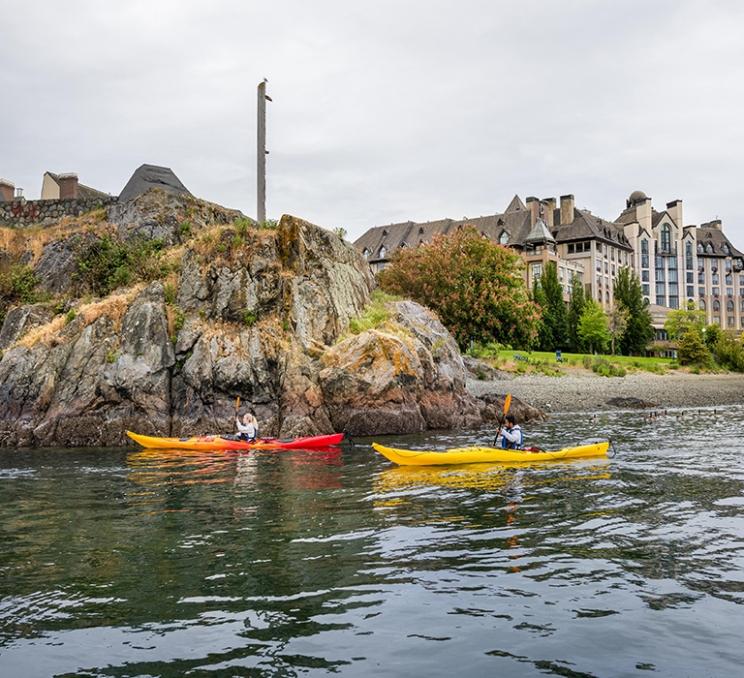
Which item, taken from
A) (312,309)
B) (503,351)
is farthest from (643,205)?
(312,309)

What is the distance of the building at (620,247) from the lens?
83.2 meters

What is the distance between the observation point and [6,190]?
36656mm

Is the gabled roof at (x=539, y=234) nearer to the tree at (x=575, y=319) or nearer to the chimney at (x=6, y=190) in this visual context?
the tree at (x=575, y=319)

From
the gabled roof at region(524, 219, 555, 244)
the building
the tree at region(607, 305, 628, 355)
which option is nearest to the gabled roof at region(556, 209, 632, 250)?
the building

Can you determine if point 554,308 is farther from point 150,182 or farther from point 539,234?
point 150,182

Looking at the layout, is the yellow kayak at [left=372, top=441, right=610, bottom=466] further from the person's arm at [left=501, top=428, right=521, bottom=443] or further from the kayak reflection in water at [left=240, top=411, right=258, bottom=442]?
the kayak reflection in water at [left=240, top=411, right=258, bottom=442]

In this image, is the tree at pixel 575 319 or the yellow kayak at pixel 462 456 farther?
the tree at pixel 575 319

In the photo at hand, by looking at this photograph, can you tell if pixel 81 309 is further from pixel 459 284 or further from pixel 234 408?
pixel 459 284

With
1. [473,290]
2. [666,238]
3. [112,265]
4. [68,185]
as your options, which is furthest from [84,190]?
[666,238]

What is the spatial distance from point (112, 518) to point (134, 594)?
405 centimetres

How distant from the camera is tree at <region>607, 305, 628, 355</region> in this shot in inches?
2630

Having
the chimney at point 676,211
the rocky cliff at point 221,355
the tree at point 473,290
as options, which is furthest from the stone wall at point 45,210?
the chimney at point 676,211

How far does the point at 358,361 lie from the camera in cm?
2381

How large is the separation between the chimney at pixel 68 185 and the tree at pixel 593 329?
46776mm
